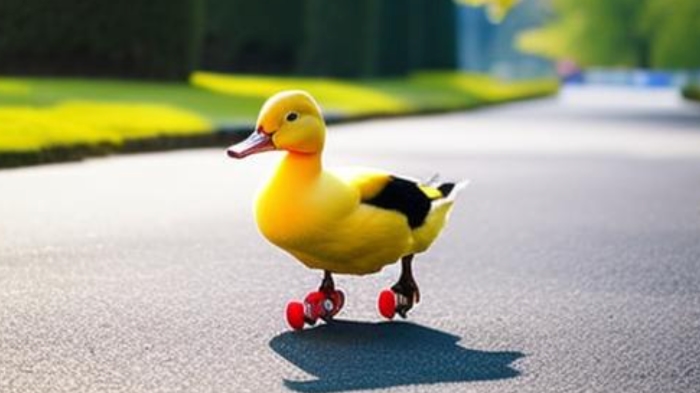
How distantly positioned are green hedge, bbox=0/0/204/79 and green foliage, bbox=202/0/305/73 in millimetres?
6527

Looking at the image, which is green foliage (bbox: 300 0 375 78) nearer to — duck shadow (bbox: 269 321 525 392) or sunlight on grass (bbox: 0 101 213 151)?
sunlight on grass (bbox: 0 101 213 151)

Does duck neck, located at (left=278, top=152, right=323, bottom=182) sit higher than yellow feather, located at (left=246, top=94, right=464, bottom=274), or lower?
higher

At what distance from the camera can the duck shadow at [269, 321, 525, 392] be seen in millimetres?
5004

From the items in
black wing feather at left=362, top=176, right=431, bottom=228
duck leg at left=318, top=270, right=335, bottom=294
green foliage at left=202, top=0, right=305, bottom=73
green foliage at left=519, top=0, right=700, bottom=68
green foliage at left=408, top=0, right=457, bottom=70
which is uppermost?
black wing feather at left=362, top=176, right=431, bottom=228

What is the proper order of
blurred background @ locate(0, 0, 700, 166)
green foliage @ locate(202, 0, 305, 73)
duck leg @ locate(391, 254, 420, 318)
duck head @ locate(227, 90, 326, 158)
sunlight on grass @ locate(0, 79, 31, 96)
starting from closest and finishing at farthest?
duck head @ locate(227, 90, 326, 158)
duck leg @ locate(391, 254, 420, 318)
blurred background @ locate(0, 0, 700, 166)
sunlight on grass @ locate(0, 79, 31, 96)
green foliage @ locate(202, 0, 305, 73)

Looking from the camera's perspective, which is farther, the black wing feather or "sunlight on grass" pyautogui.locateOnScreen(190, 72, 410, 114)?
"sunlight on grass" pyautogui.locateOnScreen(190, 72, 410, 114)

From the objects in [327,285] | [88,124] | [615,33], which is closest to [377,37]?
[88,124]

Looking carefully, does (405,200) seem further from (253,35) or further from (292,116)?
(253,35)

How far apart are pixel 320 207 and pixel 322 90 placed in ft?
85.9

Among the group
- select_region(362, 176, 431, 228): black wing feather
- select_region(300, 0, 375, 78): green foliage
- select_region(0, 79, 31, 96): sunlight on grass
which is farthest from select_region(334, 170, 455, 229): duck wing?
select_region(300, 0, 375, 78): green foliage

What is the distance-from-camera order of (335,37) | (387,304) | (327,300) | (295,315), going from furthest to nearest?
(335,37) → (387,304) → (327,300) → (295,315)

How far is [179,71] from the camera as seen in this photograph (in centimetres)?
2773

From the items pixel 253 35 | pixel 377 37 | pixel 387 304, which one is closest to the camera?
pixel 387 304

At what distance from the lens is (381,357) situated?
5395mm
